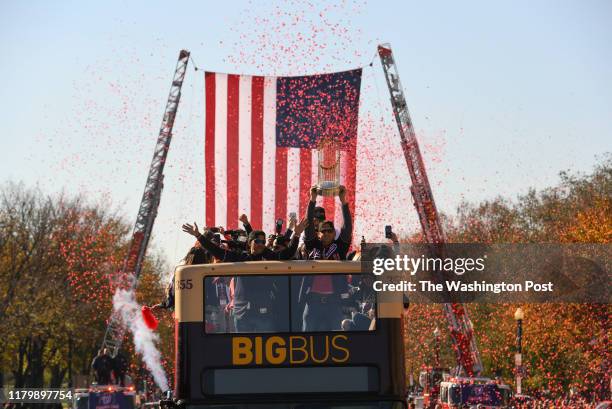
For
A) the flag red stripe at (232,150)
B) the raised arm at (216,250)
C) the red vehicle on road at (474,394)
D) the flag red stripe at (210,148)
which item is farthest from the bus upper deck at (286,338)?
the red vehicle on road at (474,394)

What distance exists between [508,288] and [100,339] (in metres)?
23.6

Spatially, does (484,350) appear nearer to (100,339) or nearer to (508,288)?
(508,288)

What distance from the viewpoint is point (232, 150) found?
41750 millimetres

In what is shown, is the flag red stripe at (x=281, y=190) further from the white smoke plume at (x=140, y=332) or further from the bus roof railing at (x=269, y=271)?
the bus roof railing at (x=269, y=271)

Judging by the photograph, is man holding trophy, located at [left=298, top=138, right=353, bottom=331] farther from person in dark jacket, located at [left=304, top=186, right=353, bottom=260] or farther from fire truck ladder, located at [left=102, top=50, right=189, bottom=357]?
fire truck ladder, located at [left=102, top=50, right=189, bottom=357]

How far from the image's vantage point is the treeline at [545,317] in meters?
52.9

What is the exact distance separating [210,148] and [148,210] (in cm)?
1681

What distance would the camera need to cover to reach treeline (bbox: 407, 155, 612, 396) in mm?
52875

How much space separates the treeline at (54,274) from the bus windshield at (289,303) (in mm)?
47542

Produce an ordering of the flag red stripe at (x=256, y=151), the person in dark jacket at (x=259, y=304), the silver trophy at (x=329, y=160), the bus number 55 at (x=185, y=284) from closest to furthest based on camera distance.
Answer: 1. the person in dark jacket at (x=259, y=304)
2. the bus number 55 at (x=185, y=284)
3. the silver trophy at (x=329, y=160)
4. the flag red stripe at (x=256, y=151)

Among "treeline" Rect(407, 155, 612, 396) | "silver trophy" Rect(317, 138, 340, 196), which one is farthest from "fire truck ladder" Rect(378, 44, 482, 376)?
"silver trophy" Rect(317, 138, 340, 196)

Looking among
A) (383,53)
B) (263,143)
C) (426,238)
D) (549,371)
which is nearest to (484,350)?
(549,371)

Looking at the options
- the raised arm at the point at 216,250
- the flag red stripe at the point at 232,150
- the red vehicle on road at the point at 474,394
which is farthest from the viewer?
the red vehicle on road at the point at 474,394

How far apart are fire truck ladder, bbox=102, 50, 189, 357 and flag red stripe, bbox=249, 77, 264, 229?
9.22 meters
